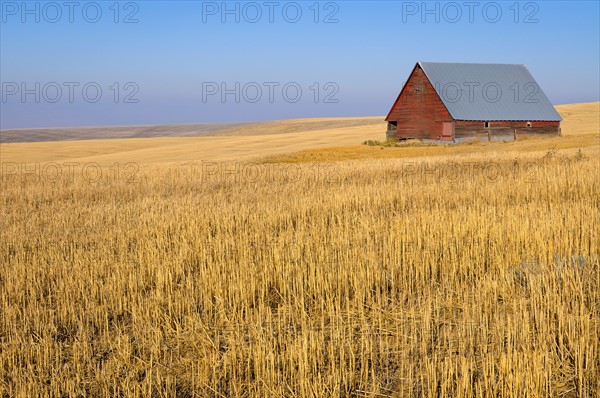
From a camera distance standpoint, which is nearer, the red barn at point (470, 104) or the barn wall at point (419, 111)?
the red barn at point (470, 104)

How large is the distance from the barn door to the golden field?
33077mm

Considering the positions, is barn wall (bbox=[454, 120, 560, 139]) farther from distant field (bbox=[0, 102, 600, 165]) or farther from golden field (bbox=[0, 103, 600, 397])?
golden field (bbox=[0, 103, 600, 397])

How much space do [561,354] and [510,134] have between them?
151ft

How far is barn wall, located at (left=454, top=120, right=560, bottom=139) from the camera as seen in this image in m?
45.8

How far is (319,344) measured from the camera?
480 cm

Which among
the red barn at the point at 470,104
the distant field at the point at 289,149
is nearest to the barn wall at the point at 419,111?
the red barn at the point at 470,104

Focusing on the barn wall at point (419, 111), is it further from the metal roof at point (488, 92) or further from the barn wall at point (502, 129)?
the barn wall at point (502, 129)

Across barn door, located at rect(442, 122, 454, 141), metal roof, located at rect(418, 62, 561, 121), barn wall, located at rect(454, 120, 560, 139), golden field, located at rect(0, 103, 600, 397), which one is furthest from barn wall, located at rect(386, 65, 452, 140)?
golden field, located at rect(0, 103, 600, 397)

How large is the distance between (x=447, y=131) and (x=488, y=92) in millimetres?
5747

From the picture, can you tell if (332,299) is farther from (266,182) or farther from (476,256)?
(266,182)

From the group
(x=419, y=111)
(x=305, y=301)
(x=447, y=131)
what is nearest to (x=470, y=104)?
(x=447, y=131)

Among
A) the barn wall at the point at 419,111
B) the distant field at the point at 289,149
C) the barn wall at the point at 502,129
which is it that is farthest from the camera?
the barn wall at the point at 419,111

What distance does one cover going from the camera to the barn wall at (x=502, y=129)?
45.8 m

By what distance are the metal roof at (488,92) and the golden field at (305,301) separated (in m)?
35.0
